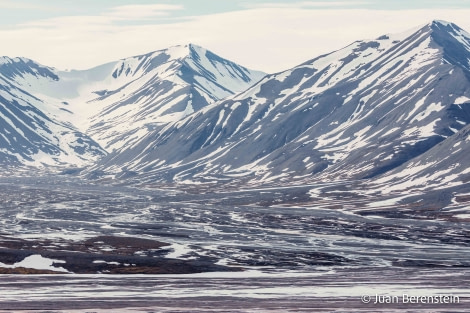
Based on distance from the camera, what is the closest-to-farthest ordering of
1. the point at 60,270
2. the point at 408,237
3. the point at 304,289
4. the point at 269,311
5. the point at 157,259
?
the point at 269,311 < the point at 304,289 < the point at 60,270 < the point at 157,259 < the point at 408,237

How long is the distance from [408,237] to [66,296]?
330ft

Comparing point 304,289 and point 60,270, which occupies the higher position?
point 60,270

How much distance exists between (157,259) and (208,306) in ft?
162

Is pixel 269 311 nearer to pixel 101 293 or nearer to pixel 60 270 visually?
pixel 101 293

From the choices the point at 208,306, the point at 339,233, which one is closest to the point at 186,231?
the point at 339,233

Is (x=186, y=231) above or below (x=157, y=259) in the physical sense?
above

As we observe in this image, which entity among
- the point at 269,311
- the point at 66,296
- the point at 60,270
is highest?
the point at 60,270

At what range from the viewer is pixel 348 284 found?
388 ft

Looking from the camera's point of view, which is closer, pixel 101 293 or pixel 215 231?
pixel 101 293

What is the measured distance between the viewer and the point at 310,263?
149 m

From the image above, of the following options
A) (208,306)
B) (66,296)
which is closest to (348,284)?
(208,306)

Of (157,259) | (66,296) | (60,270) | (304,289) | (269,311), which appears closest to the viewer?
(269,311)

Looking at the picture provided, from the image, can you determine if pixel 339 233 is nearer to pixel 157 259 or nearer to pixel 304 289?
pixel 157 259

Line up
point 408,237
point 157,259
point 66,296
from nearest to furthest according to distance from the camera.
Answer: point 66,296 < point 157,259 < point 408,237
